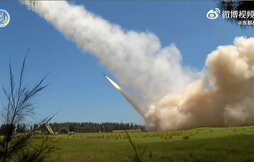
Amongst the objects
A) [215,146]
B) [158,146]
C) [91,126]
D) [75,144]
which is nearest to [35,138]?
[215,146]

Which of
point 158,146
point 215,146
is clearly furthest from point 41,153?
point 158,146

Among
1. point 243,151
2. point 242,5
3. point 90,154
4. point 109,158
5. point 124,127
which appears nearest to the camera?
point 124,127

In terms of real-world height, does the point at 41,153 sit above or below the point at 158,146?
below

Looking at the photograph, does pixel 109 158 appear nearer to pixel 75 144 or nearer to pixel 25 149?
pixel 75 144

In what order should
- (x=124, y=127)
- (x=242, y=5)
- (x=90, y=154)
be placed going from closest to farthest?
(x=124, y=127) < (x=242, y=5) < (x=90, y=154)

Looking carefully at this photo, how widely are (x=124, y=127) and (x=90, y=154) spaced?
964 inches

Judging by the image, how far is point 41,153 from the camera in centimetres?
426

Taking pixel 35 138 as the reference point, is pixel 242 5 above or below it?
above

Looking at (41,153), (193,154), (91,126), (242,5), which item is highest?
(91,126)

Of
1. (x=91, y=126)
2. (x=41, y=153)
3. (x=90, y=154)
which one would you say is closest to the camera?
(x=41, y=153)

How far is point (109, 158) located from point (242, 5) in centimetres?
2018

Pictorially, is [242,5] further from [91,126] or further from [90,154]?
[91,126]

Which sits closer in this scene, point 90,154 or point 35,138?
point 35,138

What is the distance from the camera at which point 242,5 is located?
276 inches
